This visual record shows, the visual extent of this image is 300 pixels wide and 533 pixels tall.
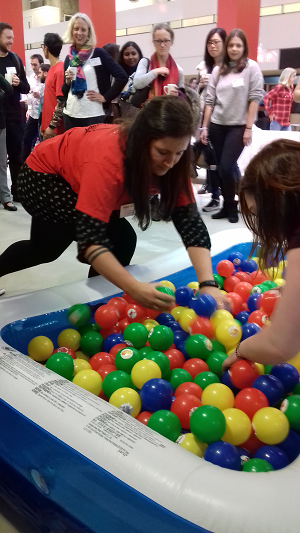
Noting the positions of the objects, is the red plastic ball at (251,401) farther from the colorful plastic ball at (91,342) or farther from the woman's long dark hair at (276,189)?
the colorful plastic ball at (91,342)

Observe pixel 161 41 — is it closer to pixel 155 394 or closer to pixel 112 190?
pixel 112 190

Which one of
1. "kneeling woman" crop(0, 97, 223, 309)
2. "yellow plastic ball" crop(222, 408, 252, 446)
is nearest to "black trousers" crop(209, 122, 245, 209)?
"kneeling woman" crop(0, 97, 223, 309)

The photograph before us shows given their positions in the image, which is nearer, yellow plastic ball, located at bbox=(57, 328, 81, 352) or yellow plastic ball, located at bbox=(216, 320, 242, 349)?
yellow plastic ball, located at bbox=(216, 320, 242, 349)

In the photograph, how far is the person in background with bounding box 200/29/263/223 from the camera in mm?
3553

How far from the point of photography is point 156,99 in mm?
1476

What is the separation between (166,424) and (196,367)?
0.37m

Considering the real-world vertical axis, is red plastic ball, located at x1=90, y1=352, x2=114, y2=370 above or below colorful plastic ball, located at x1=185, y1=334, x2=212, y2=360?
below

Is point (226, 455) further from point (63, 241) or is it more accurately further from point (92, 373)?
point (63, 241)

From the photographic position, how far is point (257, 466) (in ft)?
3.78

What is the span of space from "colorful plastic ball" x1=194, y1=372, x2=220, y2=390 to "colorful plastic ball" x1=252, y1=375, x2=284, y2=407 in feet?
0.45

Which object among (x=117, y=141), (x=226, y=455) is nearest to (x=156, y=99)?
(x=117, y=141)

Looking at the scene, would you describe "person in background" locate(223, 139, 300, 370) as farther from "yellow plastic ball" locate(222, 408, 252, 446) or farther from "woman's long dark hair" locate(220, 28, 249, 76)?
"woman's long dark hair" locate(220, 28, 249, 76)

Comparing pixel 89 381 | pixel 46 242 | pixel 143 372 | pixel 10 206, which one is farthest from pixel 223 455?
pixel 10 206

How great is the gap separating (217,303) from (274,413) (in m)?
0.59
